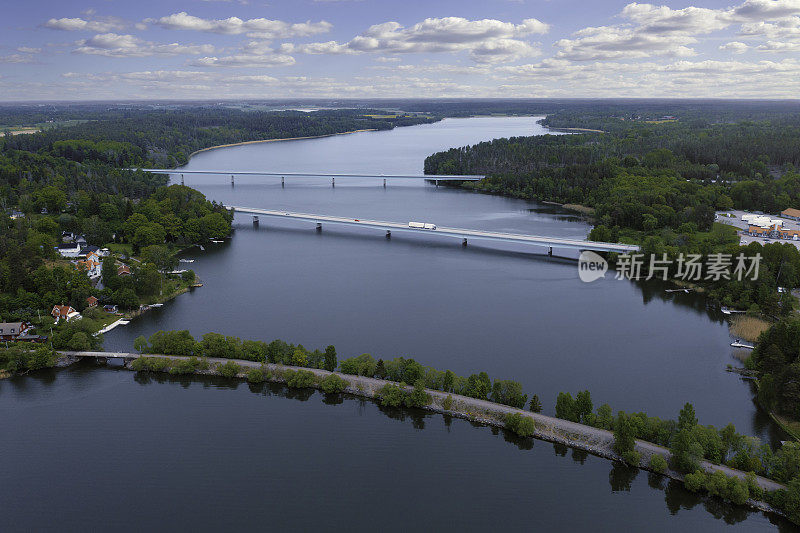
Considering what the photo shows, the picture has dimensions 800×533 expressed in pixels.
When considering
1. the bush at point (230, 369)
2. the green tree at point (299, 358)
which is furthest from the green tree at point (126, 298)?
the green tree at point (299, 358)

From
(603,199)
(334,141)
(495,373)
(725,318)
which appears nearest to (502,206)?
(603,199)

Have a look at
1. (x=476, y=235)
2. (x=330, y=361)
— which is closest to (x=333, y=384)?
(x=330, y=361)

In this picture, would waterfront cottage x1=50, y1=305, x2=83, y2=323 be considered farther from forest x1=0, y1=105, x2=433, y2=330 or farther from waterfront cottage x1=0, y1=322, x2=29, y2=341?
waterfront cottage x1=0, y1=322, x2=29, y2=341

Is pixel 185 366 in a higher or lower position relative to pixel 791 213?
lower

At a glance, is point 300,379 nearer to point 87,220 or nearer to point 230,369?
point 230,369

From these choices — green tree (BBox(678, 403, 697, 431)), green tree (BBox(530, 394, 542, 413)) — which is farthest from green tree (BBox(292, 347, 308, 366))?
green tree (BBox(678, 403, 697, 431))

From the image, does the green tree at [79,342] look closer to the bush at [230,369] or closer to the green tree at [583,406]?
the bush at [230,369]

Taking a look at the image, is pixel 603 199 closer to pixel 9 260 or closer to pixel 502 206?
pixel 502 206
